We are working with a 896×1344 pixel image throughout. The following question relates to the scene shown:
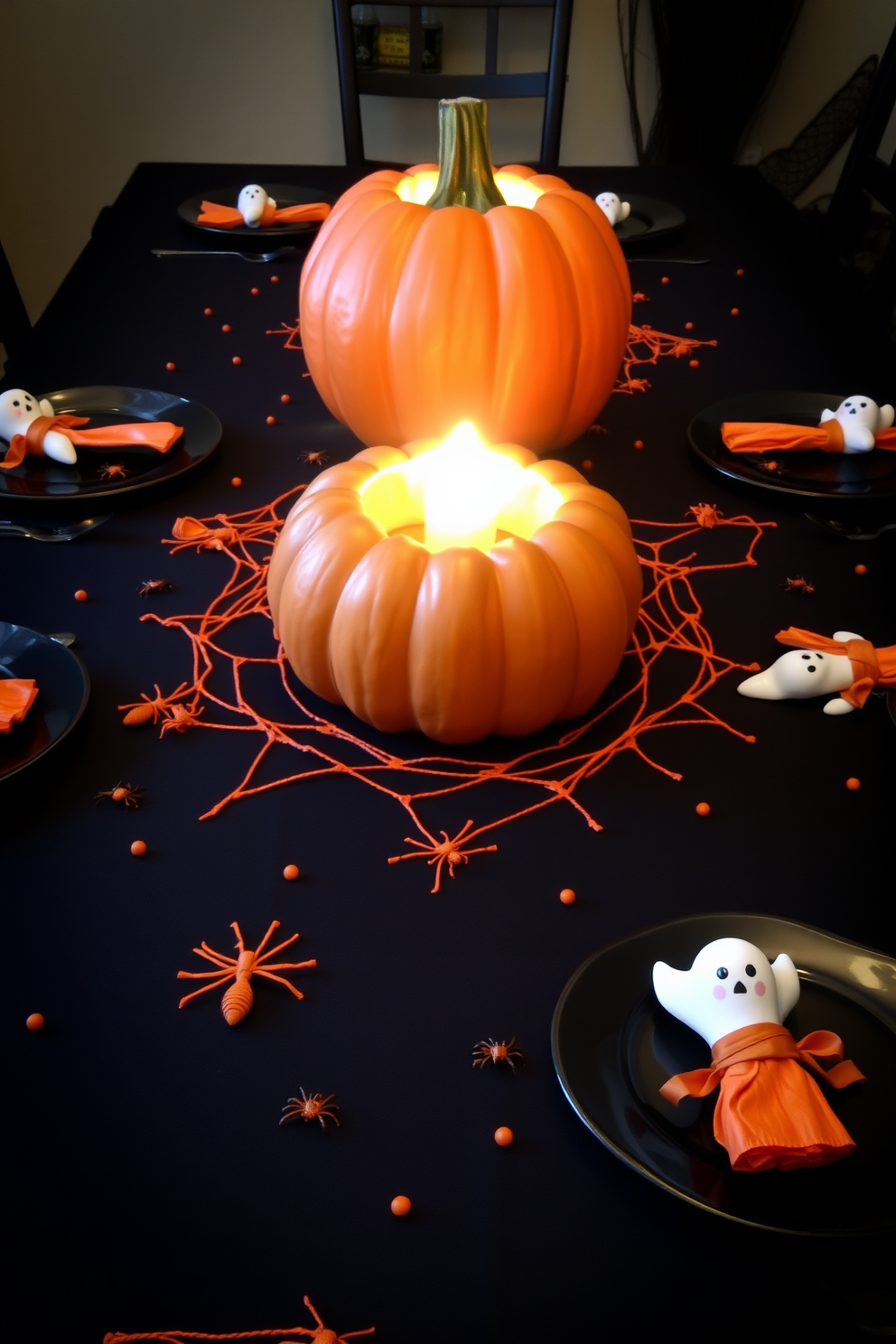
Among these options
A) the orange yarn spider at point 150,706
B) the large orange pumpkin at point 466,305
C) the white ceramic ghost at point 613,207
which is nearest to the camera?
the orange yarn spider at point 150,706

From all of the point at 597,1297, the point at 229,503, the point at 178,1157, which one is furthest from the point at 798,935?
the point at 229,503

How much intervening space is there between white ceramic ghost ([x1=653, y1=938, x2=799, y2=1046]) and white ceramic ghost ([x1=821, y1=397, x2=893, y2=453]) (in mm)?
707

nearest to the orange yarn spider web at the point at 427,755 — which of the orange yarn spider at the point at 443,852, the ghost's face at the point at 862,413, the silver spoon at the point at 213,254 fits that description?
the orange yarn spider at the point at 443,852

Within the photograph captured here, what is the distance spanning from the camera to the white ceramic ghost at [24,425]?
110cm

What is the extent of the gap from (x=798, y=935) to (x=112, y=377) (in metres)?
1.09

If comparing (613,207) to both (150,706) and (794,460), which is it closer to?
(794,460)

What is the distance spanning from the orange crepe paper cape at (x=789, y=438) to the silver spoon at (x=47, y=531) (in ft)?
2.32

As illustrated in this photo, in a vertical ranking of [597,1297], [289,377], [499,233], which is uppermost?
[499,233]

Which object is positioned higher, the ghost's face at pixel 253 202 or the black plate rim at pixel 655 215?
the ghost's face at pixel 253 202

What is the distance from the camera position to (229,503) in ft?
3.72

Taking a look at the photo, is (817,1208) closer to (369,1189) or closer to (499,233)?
(369,1189)

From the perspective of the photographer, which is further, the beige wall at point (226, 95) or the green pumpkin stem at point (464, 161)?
the beige wall at point (226, 95)

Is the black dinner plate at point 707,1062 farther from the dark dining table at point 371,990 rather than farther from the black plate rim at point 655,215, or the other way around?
the black plate rim at point 655,215

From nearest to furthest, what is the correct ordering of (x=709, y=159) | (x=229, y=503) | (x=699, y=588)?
(x=699, y=588)
(x=229, y=503)
(x=709, y=159)
